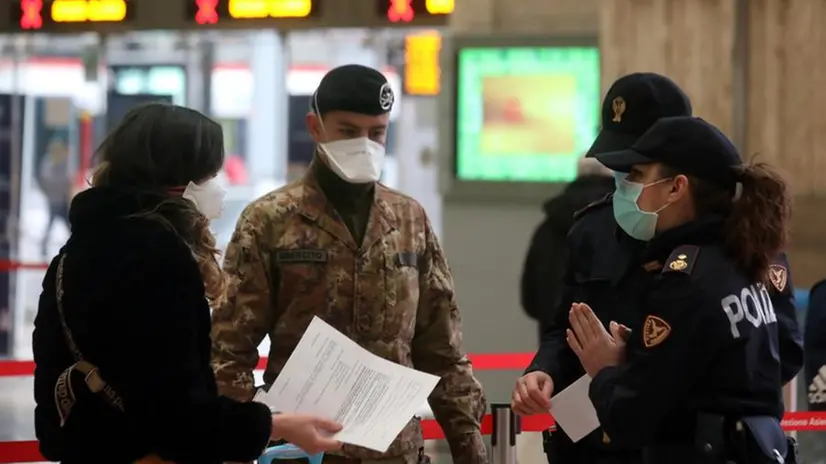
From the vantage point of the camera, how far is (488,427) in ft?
12.1

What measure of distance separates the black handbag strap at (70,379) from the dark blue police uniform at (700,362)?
0.93 metres

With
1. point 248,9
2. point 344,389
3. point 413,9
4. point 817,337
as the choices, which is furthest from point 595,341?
point 248,9

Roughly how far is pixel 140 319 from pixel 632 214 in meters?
1.09

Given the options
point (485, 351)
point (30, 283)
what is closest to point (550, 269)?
point (485, 351)

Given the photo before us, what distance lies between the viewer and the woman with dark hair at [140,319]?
195 cm

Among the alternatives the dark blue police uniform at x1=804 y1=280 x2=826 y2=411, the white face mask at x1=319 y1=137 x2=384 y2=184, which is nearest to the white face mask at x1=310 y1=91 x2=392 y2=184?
the white face mask at x1=319 y1=137 x2=384 y2=184

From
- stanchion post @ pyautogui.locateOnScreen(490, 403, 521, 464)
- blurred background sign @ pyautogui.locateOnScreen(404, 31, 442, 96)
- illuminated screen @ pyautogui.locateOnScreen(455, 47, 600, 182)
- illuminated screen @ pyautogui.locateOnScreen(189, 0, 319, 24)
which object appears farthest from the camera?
blurred background sign @ pyautogui.locateOnScreen(404, 31, 442, 96)

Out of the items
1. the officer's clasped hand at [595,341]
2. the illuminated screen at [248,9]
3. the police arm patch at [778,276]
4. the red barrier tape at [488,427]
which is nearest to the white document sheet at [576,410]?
the officer's clasped hand at [595,341]

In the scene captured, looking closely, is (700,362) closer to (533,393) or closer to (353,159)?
(533,393)

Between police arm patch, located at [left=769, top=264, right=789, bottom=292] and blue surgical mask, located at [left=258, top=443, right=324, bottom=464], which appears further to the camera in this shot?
blue surgical mask, located at [left=258, top=443, right=324, bottom=464]

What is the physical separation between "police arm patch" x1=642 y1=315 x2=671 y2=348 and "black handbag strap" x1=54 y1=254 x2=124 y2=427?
3.16 feet

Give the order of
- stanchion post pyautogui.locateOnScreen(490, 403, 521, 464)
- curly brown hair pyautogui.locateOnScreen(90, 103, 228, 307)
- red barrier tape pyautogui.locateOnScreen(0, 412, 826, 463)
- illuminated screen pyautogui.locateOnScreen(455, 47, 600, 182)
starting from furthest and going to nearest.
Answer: illuminated screen pyautogui.locateOnScreen(455, 47, 600, 182) → red barrier tape pyautogui.locateOnScreen(0, 412, 826, 463) → stanchion post pyautogui.locateOnScreen(490, 403, 521, 464) → curly brown hair pyautogui.locateOnScreen(90, 103, 228, 307)

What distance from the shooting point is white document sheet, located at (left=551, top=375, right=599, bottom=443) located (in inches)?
103

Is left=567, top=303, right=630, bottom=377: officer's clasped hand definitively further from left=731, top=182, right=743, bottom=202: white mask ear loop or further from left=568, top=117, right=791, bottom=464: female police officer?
left=731, top=182, right=743, bottom=202: white mask ear loop
